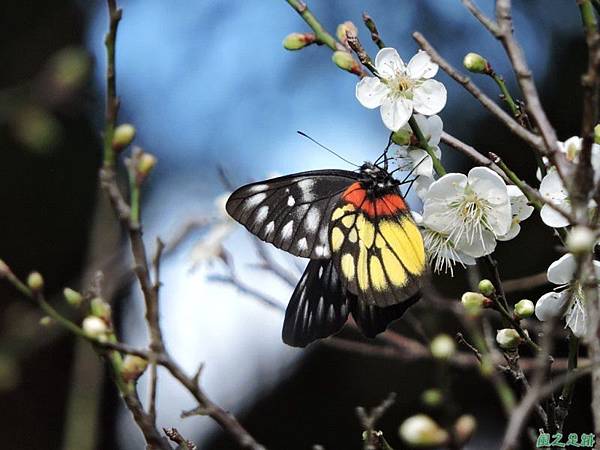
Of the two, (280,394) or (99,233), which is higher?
(280,394)

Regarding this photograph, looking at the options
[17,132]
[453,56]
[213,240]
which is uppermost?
[453,56]

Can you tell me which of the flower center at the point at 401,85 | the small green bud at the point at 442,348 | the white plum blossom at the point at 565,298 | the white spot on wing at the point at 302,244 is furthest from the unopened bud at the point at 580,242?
the white spot on wing at the point at 302,244

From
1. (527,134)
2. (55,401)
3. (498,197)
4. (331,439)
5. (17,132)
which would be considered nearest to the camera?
(527,134)

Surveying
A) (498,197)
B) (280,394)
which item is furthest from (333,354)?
(498,197)

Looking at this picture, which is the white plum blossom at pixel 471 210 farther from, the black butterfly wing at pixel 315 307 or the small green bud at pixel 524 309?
the black butterfly wing at pixel 315 307

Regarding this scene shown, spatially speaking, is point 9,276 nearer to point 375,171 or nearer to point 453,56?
point 375,171

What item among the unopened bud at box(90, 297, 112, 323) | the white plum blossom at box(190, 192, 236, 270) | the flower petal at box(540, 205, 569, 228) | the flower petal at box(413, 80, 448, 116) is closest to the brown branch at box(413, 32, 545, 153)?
the flower petal at box(540, 205, 569, 228)

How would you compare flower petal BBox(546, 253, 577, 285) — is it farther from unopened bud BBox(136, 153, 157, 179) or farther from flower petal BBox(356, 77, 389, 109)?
unopened bud BBox(136, 153, 157, 179)
